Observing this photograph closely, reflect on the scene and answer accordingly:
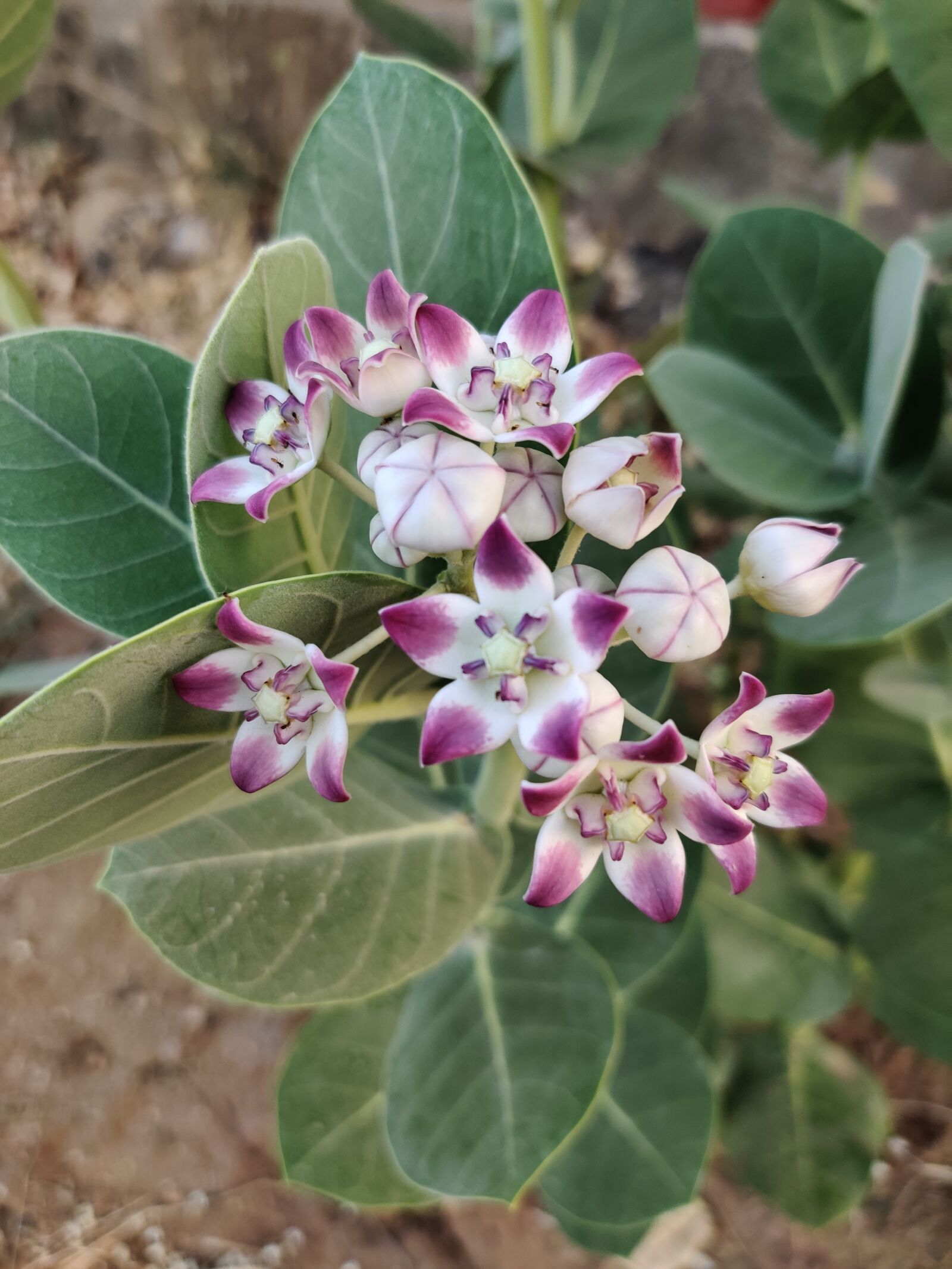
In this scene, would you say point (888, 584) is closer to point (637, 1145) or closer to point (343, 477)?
point (343, 477)

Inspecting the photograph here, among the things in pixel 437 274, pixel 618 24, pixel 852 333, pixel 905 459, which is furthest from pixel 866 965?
pixel 618 24

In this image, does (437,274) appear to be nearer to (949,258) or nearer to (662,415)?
(662,415)

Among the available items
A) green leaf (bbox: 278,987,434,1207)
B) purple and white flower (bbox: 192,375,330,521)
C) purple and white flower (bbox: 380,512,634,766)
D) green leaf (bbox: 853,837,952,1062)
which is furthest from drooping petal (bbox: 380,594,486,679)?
green leaf (bbox: 853,837,952,1062)

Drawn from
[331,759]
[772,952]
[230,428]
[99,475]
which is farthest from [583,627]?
[772,952]

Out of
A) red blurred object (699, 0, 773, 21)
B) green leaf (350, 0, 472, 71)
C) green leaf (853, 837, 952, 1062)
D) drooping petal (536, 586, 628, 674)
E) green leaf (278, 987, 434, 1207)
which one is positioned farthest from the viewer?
red blurred object (699, 0, 773, 21)

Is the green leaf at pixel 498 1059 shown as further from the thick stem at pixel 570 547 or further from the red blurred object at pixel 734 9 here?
the red blurred object at pixel 734 9

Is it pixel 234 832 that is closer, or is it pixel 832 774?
pixel 234 832

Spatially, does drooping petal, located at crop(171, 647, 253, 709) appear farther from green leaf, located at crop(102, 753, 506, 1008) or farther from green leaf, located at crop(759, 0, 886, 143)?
green leaf, located at crop(759, 0, 886, 143)

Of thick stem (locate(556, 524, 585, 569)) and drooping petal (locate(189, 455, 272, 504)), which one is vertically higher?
drooping petal (locate(189, 455, 272, 504))
